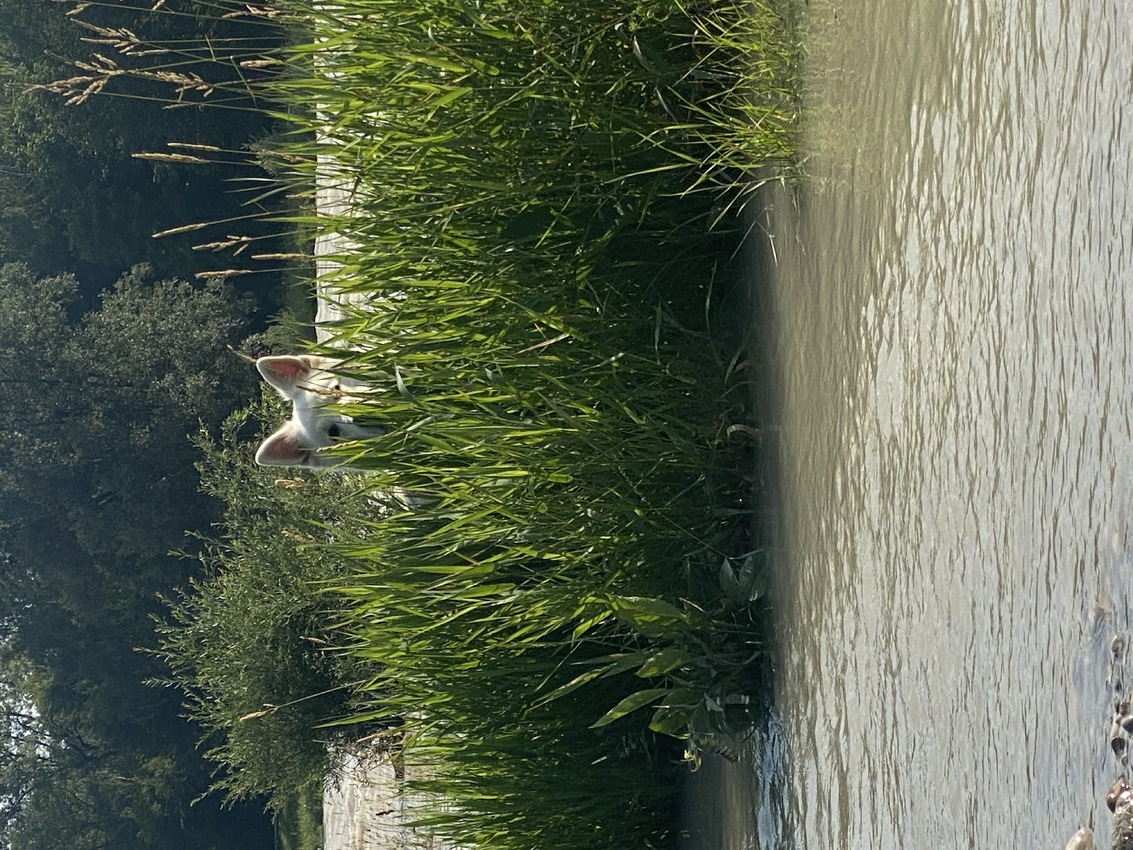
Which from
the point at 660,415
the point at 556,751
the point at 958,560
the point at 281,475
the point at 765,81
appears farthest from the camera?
the point at 281,475

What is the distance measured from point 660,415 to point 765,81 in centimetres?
91

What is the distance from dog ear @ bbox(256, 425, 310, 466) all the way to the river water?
2564mm

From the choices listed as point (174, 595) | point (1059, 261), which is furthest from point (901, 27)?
point (174, 595)

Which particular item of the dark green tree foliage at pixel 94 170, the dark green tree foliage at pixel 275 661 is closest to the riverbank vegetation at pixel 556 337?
the dark green tree foliage at pixel 275 661

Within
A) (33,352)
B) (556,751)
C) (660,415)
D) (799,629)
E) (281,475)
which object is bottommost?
(33,352)

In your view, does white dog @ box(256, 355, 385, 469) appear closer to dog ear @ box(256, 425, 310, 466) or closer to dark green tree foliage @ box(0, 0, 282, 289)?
dog ear @ box(256, 425, 310, 466)

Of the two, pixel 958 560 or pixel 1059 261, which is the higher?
pixel 1059 261

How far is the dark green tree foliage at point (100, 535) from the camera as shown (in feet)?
65.8

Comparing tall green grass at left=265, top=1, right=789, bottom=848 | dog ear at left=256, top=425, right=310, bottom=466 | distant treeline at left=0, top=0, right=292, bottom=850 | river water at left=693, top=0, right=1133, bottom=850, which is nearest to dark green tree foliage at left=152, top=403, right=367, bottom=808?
dog ear at left=256, top=425, right=310, bottom=466

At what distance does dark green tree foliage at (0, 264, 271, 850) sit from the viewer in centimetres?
2005

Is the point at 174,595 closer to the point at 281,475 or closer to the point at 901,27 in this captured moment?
the point at 281,475

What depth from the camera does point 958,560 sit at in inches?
79.0

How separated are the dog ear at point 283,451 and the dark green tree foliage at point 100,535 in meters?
14.2

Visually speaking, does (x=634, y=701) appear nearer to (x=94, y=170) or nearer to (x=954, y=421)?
(x=954, y=421)
